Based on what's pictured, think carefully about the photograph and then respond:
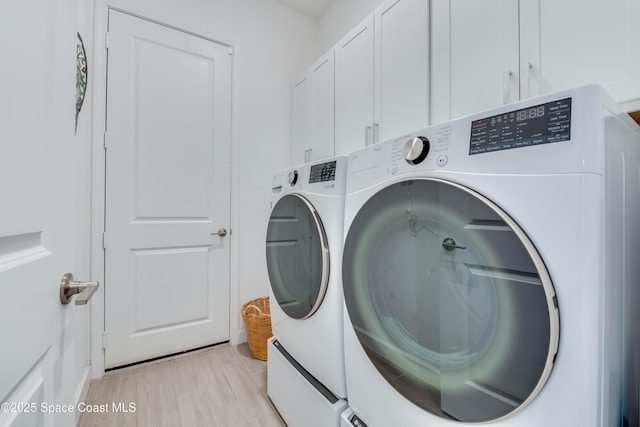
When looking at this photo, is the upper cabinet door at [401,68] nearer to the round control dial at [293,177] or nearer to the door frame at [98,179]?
the round control dial at [293,177]

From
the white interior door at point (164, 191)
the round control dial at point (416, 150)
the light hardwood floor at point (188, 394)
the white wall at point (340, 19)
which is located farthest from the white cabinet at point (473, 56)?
the light hardwood floor at point (188, 394)

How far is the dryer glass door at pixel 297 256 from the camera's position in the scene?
109 cm

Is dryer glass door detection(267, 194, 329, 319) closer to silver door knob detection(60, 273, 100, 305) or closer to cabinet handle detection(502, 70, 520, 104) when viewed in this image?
silver door knob detection(60, 273, 100, 305)

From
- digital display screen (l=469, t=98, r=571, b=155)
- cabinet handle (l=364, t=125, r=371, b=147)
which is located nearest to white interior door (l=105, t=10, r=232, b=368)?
cabinet handle (l=364, t=125, r=371, b=147)

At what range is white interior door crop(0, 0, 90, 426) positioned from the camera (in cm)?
37

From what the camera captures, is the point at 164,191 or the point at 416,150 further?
the point at 164,191

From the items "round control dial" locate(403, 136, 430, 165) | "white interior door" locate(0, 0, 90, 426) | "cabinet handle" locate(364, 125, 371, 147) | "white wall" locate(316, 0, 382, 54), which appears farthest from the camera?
"white wall" locate(316, 0, 382, 54)

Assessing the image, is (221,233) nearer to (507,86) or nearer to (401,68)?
(401,68)

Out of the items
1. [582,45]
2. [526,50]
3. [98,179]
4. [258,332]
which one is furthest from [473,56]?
[98,179]

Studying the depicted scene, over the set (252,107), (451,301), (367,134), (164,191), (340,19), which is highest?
(340,19)

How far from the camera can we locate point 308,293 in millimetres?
1149

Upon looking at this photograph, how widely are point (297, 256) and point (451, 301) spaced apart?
71 cm

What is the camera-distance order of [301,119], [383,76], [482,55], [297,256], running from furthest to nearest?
[301,119], [383,76], [297,256], [482,55]

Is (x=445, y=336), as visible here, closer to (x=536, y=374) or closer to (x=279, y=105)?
(x=536, y=374)
